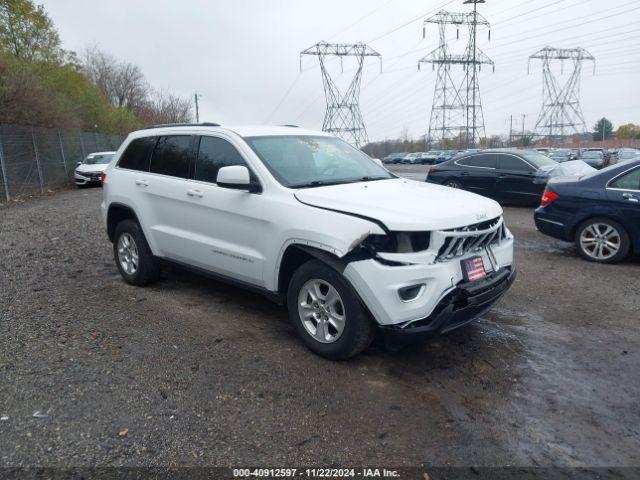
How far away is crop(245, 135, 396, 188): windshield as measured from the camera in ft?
15.0

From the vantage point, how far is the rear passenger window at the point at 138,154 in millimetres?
5862

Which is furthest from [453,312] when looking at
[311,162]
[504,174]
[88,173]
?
[88,173]

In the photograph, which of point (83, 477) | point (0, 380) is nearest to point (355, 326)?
point (83, 477)

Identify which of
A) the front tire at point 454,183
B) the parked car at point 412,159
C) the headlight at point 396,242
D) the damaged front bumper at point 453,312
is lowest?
the parked car at point 412,159

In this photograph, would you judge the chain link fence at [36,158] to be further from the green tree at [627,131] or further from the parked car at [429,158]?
the green tree at [627,131]

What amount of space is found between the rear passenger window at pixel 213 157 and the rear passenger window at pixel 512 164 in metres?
9.67

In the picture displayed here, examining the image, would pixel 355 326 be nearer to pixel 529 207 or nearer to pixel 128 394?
pixel 128 394

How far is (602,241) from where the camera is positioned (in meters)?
7.21

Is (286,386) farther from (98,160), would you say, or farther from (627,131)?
(627,131)

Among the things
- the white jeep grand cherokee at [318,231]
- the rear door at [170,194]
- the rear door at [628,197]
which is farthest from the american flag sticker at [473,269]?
the rear door at [628,197]

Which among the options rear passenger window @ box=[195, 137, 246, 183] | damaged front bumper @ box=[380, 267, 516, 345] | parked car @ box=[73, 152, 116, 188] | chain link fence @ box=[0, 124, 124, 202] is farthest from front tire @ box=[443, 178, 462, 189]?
parked car @ box=[73, 152, 116, 188]

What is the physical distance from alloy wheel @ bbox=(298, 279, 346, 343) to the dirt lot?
0.23 metres

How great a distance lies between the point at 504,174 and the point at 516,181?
1.13 feet

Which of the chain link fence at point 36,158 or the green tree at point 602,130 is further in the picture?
the green tree at point 602,130
